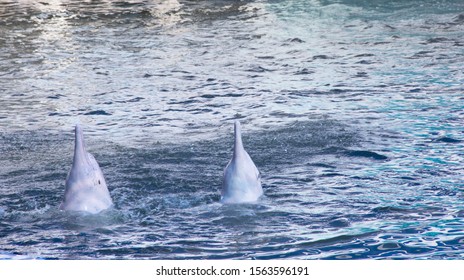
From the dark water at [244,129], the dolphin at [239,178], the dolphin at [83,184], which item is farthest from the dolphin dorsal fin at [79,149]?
the dolphin at [239,178]

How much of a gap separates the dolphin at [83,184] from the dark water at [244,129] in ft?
0.31

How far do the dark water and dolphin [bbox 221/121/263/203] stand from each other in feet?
0.30

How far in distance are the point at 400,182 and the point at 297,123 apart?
2098mm

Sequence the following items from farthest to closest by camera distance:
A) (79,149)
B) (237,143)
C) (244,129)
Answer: (244,129)
(237,143)
(79,149)

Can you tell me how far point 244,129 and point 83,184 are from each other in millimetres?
3092

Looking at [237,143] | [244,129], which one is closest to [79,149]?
[237,143]

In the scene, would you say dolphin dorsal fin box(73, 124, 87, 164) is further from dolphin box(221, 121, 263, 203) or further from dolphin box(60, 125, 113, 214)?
dolphin box(221, 121, 263, 203)

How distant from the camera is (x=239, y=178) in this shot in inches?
225

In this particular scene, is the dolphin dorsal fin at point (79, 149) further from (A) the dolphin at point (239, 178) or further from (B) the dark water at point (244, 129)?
(A) the dolphin at point (239, 178)

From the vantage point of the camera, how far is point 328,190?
6.43 meters

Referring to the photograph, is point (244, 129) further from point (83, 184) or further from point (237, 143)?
point (83, 184)

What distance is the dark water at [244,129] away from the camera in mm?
5496

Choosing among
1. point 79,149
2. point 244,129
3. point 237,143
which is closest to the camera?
point 79,149
